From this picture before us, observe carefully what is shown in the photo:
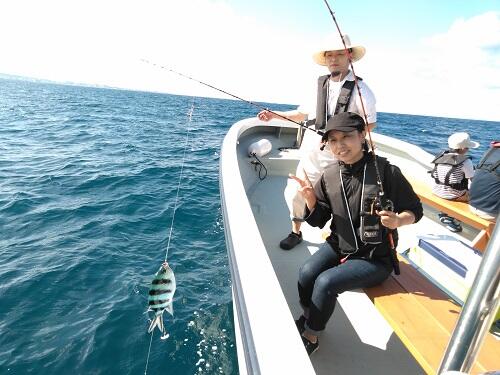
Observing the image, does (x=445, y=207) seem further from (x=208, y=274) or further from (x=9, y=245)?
(x=9, y=245)

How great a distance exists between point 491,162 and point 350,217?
2190 mm

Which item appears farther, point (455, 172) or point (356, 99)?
point (455, 172)

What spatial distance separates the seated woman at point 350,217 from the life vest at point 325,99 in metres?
0.73

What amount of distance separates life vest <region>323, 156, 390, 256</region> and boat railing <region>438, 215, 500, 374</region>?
1327mm

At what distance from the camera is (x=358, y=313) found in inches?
98.7

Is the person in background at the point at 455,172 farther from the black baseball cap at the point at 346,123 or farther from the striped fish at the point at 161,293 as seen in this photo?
the striped fish at the point at 161,293

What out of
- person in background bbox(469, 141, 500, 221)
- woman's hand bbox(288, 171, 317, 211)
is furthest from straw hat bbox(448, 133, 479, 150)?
woman's hand bbox(288, 171, 317, 211)

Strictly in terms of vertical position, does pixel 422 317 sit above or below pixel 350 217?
below

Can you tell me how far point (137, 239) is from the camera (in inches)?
201

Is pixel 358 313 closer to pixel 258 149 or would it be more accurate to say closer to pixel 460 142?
pixel 460 142

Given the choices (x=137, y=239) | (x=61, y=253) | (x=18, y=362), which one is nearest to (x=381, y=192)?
(x=18, y=362)

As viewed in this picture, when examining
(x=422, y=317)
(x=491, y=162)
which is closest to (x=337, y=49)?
(x=491, y=162)

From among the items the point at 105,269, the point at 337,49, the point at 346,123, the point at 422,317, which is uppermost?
the point at 337,49

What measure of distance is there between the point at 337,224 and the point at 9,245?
4.94 metres
